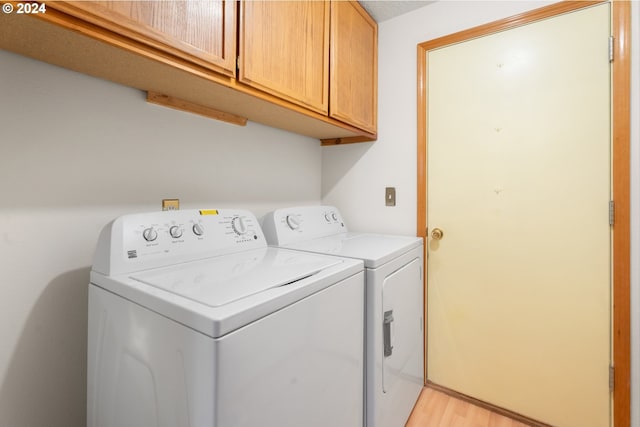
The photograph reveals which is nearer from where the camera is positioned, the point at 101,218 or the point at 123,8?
the point at 123,8

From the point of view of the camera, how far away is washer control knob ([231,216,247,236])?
4.05ft

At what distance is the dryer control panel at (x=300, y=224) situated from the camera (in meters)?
1.43

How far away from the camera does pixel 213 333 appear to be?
0.56 metres

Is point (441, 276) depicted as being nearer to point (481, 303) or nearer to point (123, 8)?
point (481, 303)

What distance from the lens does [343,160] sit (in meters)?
2.06

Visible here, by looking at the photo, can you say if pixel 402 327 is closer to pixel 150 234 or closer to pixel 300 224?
pixel 300 224

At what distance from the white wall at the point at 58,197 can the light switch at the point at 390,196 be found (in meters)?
1.25

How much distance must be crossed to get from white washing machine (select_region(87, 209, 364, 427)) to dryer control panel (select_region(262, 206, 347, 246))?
32 centimetres

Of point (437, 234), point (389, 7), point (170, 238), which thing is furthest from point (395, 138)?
point (170, 238)

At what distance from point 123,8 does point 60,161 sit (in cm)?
54

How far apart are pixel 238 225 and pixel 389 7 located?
160 centimetres

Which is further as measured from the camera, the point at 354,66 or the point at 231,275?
the point at 354,66

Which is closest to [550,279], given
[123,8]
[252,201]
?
[252,201]

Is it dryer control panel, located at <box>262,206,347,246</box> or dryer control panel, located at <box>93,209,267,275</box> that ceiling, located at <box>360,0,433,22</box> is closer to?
dryer control panel, located at <box>262,206,347,246</box>
